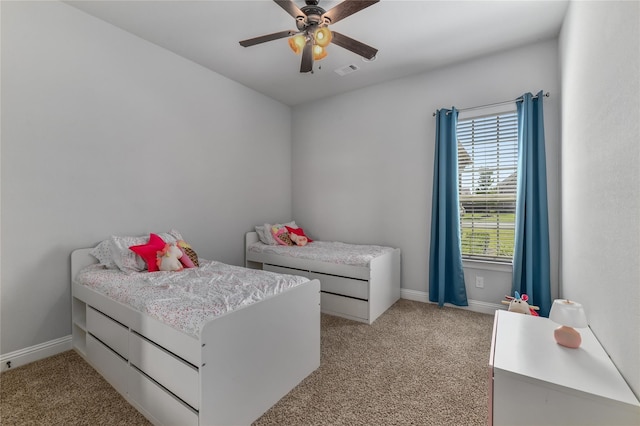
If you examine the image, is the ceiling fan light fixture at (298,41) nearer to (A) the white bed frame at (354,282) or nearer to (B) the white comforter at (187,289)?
(B) the white comforter at (187,289)

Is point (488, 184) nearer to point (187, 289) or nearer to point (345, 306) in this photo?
point (345, 306)

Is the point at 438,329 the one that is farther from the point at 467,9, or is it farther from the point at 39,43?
the point at 39,43

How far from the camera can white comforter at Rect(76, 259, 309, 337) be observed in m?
1.42

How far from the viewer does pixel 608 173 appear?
3.95 ft

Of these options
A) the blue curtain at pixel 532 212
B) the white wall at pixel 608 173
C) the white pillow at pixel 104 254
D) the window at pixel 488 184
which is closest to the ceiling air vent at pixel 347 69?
the window at pixel 488 184

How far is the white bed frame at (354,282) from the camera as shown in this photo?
274cm

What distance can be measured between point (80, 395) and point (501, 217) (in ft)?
11.8

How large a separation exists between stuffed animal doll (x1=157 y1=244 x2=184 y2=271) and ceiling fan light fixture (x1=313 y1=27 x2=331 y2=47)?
194 cm

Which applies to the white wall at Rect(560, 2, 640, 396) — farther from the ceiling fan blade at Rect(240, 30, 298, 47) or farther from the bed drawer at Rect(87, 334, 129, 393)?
the bed drawer at Rect(87, 334, 129, 393)

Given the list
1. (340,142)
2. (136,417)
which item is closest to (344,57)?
(340,142)

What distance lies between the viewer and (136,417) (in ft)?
4.99

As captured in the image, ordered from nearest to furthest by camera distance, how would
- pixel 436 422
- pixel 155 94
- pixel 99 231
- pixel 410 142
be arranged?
pixel 436 422
pixel 99 231
pixel 155 94
pixel 410 142

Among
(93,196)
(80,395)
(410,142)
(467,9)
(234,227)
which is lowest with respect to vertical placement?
(80,395)

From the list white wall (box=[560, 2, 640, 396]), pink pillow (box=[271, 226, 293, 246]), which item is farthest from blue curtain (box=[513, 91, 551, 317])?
pink pillow (box=[271, 226, 293, 246])
